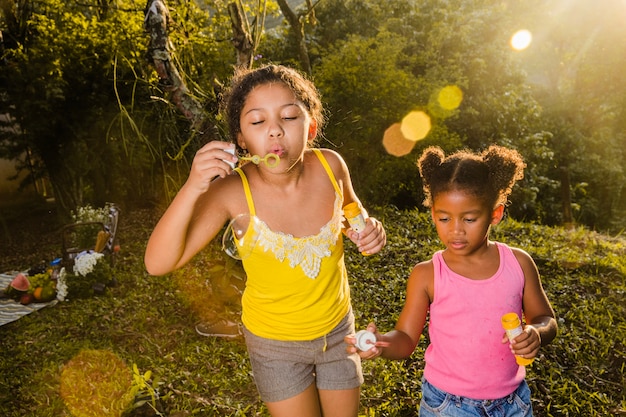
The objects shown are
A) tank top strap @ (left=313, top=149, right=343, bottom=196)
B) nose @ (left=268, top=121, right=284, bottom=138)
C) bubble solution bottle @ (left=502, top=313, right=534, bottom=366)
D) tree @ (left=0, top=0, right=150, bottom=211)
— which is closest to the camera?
bubble solution bottle @ (left=502, top=313, right=534, bottom=366)

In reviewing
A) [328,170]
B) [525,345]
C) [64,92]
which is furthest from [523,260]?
[64,92]

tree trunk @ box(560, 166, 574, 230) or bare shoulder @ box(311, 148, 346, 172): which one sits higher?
bare shoulder @ box(311, 148, 346, 172)

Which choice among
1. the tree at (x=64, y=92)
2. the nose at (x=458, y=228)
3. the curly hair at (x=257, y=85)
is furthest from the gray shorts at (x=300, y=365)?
the tree at (x=64, y=92)

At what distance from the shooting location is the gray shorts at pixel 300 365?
176cm

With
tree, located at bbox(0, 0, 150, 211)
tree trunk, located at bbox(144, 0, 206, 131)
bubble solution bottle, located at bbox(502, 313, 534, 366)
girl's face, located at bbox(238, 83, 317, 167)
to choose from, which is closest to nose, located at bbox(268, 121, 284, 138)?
girl's face, located at bbox(238, 83, 317, 167)

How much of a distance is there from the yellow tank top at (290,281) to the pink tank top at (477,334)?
410 millimetres

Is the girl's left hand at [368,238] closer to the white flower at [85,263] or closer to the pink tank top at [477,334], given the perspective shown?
the pink tank top at [477,334]

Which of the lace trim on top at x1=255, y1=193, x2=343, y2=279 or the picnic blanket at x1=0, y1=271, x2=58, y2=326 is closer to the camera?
the lace trim on top at x1=255, y1=193, x2=343, y2=279

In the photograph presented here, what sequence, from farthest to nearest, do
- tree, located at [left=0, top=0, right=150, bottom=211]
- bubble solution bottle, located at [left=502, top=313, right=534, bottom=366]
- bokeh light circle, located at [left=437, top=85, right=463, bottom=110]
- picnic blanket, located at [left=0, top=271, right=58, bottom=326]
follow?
1. bokeh light circle, located at [left=437, top=85, right=463, bottom=110]
2. tree, located at [left=0, top=0, right=150, bottom=211]
3. picnic blanket, located at [left=0, top=271, right=58, bottom=326]
4. bubble solution bottle, located at [left=502, top=313, right=534, bottom=366]

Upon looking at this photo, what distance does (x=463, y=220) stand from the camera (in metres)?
1.72

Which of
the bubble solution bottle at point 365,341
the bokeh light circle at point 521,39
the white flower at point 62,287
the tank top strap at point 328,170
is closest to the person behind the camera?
the bubble solution bottle at point 365,341

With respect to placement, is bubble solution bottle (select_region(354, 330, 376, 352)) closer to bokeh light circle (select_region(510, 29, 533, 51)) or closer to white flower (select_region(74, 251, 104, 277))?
white flower (select_region(74, 251, 104, 277))

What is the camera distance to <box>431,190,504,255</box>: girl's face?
170 cm

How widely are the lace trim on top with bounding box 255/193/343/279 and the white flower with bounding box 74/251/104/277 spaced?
15.1ft
